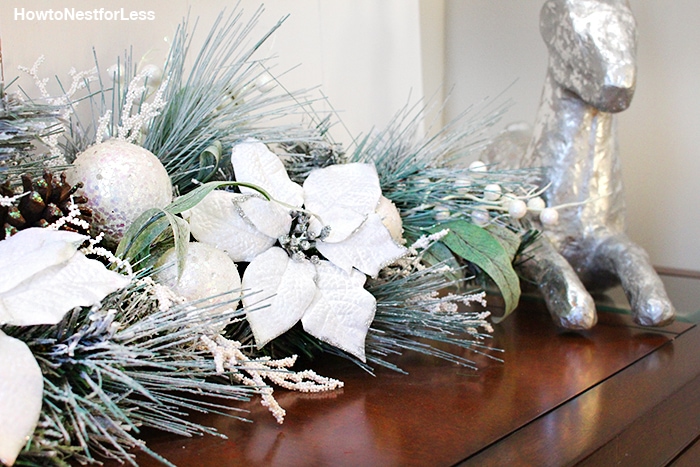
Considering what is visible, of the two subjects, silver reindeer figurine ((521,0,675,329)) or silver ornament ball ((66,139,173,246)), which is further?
silver reindeer figurine ((521,0,675,329))

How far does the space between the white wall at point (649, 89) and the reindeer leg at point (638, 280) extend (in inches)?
12.1

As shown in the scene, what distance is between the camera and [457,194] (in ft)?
1.94

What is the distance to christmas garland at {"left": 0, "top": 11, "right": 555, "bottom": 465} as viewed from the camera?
31 cm

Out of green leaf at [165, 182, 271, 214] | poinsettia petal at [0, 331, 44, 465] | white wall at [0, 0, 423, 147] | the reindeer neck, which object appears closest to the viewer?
poinsettia petal at [0, 331, 44, 465]

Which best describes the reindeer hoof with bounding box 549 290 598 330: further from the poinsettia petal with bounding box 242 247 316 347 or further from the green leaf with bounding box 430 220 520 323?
the poinsettia petal with bounding box 242 247 316 347

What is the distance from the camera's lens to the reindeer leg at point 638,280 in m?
0.60

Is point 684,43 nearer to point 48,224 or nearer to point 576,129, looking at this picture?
point 576,129

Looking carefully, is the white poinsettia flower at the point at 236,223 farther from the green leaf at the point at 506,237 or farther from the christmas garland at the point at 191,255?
the green leaf at the point at 506,237

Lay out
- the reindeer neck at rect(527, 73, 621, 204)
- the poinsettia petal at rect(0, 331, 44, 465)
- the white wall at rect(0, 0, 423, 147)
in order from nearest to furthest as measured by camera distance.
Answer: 1. the poinsettia petal at rect(0, 331, 44, 465)
2. the white wall at rect(0, 0, 423, 147)
3. the reindeer neck at rect(527, 73, 621, 204)

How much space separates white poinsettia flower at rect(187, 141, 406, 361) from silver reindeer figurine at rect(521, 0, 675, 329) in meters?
0.24

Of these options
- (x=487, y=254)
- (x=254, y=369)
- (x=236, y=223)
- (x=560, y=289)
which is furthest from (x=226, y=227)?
(x=560, y=289)

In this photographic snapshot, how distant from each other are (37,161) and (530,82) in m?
0.84

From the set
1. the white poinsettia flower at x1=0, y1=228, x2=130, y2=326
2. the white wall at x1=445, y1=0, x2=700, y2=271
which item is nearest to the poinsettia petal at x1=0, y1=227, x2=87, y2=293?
the white poinsettia flower at x1=0, y1=228, x2=130, y2=326

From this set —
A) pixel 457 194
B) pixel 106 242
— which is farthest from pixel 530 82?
pixel 106 242
